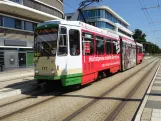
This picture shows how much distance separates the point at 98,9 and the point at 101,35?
211 feet

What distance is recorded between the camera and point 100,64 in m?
15.1

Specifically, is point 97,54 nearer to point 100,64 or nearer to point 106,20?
point 100,64

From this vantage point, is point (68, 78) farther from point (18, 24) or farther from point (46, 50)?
point (18, 24)

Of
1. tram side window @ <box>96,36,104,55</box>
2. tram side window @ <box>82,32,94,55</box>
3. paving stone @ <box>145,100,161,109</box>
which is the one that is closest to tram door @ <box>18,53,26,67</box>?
tram side window @ <box>96,36,104,55</box>

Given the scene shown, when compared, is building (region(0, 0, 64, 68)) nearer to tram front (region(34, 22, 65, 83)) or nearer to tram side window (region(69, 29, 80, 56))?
tram front (region(34, 22, 65, 83))

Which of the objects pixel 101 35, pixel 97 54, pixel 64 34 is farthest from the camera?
pixel 101 35

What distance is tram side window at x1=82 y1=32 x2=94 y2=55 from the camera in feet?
41.3

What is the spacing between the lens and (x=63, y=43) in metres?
11.2

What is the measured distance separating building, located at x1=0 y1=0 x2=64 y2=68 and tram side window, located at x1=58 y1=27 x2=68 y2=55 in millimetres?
15396

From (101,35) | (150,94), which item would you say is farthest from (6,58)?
(150,94)

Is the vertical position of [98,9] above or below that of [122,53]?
above

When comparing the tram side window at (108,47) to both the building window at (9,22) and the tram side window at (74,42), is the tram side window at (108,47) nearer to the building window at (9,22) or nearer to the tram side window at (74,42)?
the tram side window at (74,42)

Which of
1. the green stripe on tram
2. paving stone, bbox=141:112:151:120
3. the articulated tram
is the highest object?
the articulated tram

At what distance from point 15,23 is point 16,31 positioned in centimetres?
91
